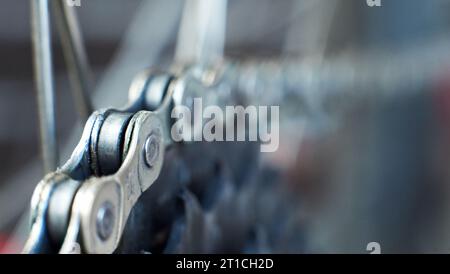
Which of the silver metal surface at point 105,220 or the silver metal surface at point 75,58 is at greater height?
the silver metal surface at point 75,58

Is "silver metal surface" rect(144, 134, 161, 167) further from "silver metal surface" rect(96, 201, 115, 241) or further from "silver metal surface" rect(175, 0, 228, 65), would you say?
"silver metal surface" rect(175, 0, 228, 65)

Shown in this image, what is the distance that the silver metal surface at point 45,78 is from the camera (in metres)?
0.24

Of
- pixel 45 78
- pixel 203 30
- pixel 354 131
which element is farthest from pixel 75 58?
pixel 354 131

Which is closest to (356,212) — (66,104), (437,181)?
(437,181)

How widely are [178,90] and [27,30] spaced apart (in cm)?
76

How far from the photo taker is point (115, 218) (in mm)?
187

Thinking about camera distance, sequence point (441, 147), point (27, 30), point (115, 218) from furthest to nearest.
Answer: point (27, 30), point (441, 147), point (115, 218)

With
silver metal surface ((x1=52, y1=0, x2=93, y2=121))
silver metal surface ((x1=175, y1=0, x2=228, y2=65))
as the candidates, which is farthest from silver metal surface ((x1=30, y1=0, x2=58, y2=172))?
silver metal surface ((x1=175, y1=0, x2=228, y2=65))

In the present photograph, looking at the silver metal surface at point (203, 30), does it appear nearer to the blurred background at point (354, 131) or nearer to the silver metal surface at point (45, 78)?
the blurred background at point (354, 131)

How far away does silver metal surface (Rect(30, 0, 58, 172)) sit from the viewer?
0.79ft

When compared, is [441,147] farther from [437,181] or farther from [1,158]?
[1,158]

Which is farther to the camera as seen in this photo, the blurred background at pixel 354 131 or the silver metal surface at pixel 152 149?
the blurred background at pixel 354 131

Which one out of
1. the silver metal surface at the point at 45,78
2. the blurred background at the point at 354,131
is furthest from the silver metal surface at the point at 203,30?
the silver metal surface at the point at 45,78

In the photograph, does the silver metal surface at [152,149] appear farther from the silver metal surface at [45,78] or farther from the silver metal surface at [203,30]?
the silver metal surface at [203,30]
